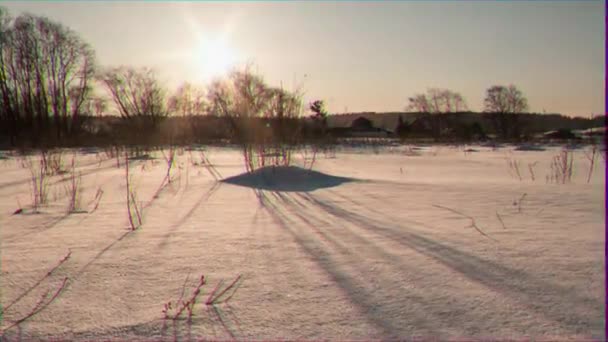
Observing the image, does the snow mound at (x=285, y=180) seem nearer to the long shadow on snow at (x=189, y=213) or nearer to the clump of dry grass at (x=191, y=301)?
the long shadow on snow at (x=189, y=213)

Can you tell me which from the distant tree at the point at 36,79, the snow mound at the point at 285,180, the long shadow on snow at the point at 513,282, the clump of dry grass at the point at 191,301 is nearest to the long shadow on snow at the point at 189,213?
the snow mound at the point at 285,180

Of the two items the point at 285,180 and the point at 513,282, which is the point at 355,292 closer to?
the point at 513,282

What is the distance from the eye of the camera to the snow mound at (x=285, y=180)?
134 inches

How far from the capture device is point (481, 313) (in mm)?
788

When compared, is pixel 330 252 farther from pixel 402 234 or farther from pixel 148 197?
pixel 148 197

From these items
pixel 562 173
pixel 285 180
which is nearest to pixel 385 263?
pixel 285 180

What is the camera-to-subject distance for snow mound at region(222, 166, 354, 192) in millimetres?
3398

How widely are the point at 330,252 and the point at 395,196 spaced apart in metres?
1.49

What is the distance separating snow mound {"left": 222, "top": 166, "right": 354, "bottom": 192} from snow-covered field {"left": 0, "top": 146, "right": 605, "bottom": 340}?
1.17 metres

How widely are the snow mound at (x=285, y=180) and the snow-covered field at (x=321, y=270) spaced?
1.17m

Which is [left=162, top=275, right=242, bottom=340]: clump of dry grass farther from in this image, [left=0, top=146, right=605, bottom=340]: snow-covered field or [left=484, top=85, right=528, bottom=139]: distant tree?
[left=484, top=85, right=528, bottom=139]: distant tree

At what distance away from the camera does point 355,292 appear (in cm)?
92

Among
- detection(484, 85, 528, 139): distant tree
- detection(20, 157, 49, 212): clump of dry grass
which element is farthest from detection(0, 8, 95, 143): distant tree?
detection(484, 85, 528, 139): distant tree

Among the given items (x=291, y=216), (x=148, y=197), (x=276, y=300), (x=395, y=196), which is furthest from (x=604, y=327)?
(x=148, y=197)
